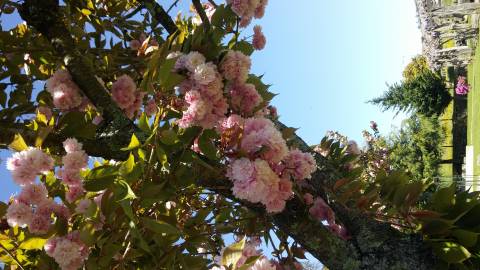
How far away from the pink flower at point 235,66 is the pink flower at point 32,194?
2.61ft

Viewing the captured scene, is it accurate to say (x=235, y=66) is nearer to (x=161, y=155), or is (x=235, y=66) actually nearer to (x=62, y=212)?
(x=161, y=155)

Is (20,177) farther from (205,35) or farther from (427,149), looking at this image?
(427,149)

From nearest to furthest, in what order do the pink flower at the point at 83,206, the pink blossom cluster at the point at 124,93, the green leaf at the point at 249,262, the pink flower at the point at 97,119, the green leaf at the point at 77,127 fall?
1. the green leaf at the point at 249,262
2. the pink flower at the point at 83,206
3. the green leaf at the point at 77,127
4. the pink blossom cluster at the point at 124,93
5. the pink flower at the point at 97,119

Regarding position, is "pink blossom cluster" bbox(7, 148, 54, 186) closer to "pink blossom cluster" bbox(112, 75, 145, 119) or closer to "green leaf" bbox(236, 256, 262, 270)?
"pink blossom cluster" bbox(112, 75, 145, 119)

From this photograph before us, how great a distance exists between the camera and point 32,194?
1.62 metres

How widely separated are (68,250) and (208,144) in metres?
0.59

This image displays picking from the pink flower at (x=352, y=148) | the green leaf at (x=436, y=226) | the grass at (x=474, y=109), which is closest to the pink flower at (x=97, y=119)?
the green leaf at (x=436, y=226)

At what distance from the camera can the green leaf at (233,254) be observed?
1327 millimetres

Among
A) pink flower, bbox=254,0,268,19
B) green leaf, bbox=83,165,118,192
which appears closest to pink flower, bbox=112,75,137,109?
green leaf, bbox=83,165,118,192

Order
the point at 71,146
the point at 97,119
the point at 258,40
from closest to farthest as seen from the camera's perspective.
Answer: the point at 71,146 → the point at 97,119 → the point at 258,40

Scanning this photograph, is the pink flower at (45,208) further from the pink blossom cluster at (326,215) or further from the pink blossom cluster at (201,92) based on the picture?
the pink blossom cluster at (326,215)

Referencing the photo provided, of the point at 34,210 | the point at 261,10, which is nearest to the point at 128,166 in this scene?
the point at 34,210

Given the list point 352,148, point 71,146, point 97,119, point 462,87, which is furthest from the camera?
point 462,87

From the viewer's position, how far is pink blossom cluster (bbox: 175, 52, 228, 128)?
1.59 m
